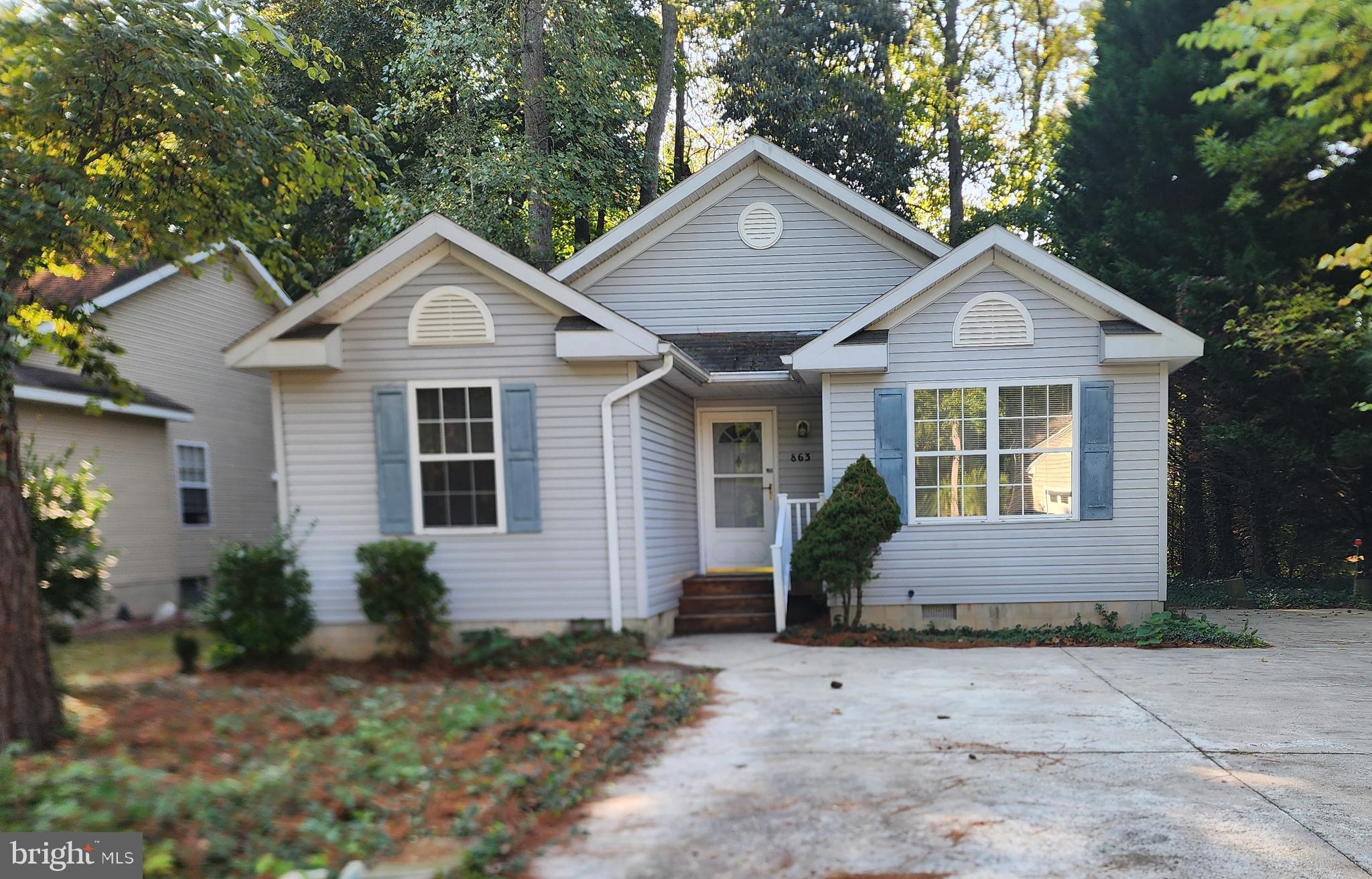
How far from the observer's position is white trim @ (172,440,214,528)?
12.7m

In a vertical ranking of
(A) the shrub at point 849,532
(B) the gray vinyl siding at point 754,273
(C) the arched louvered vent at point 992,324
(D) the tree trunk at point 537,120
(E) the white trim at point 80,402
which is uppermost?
(D) the tree trunk at point 537,120

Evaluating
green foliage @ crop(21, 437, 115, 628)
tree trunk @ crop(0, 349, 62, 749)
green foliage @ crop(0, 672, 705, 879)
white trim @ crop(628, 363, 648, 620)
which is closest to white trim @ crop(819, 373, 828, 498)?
white trim @ crop(628, 363, 648, 620)

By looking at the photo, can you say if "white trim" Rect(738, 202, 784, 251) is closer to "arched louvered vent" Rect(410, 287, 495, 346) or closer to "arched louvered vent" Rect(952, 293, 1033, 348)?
"arched louvered vent" Rect(952, 293, 1033, 348)

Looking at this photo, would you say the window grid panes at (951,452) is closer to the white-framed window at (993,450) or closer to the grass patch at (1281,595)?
the white-framed window at (993,450)

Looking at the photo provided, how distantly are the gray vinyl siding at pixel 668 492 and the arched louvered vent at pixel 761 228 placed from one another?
2.36 metres

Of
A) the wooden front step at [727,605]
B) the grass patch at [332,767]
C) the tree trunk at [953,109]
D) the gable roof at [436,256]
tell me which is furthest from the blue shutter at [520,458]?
the tree trunk at [953,109]

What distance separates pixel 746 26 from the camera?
21.7 meters

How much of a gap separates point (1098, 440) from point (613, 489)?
5.20 meters

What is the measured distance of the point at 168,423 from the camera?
41.8 ft

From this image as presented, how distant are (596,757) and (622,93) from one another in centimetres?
1512

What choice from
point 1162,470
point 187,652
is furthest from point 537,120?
point 1162,470

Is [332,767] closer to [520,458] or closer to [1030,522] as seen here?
[520,458]

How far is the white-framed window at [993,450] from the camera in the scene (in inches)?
385

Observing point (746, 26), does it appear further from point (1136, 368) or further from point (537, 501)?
point (537, 501)
